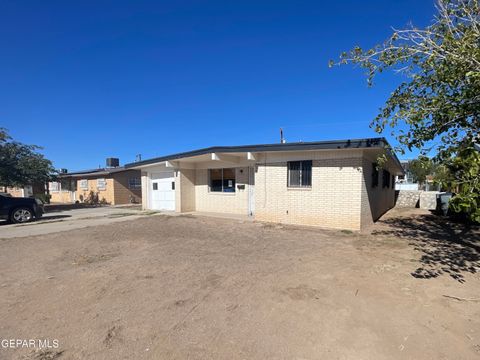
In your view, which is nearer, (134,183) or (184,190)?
(184,190)

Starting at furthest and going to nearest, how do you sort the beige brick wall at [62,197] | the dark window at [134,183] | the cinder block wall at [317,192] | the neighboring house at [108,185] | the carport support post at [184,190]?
the beige brick wall at [62,197] → the dark window at [134,183] → the neighboring house at [108,185] → the carport support post at [184,190] → the cinder block wall at [317,192]

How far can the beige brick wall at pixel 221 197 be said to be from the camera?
13.0m

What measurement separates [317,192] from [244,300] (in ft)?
22.0

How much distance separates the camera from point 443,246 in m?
7.08

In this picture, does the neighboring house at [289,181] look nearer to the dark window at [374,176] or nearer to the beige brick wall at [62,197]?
the dark window at [374,176]

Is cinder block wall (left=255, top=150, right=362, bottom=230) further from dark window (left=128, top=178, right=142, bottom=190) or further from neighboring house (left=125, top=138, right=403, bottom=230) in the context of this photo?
dark window (left=128, top=178, right=142, bottom=190)

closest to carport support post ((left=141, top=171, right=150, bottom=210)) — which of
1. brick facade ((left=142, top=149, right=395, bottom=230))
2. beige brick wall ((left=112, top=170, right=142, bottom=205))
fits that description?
beige brick wall ((left=112, top=170, right=142, bottom=205))

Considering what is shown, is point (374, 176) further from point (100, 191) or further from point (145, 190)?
point (100, 191)

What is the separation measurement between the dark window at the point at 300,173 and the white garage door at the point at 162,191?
24.9 feet

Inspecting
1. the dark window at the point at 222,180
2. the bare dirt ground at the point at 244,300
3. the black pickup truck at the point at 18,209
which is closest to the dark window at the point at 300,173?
the bare dirt ground at the point at 244,300

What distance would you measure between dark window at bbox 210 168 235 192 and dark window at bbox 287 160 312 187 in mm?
3642

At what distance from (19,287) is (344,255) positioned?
6.16 meters

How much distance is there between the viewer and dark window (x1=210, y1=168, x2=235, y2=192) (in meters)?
13.4

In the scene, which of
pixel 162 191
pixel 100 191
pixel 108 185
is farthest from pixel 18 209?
pixel 100 191
